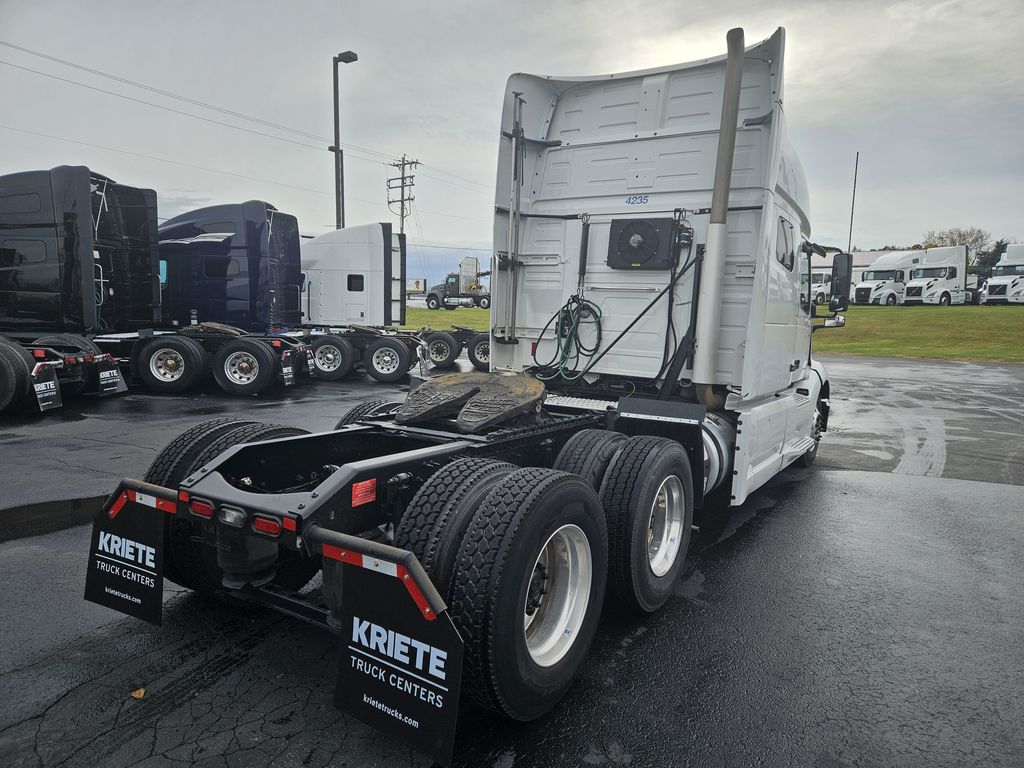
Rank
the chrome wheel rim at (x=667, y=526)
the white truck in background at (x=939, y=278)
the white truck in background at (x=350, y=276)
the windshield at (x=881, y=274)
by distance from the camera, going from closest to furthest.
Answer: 1. the chrome wheel rim at (x=667, y=526)
2. the white truck in background at (x=350, y=276)
3. the white truck in background at (x=939, y=278)
4. the windshield at (x=881, y=274)

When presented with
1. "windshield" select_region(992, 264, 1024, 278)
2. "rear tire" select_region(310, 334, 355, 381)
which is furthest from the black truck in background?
"windshield" select_region(992, 264, 1024, 278)

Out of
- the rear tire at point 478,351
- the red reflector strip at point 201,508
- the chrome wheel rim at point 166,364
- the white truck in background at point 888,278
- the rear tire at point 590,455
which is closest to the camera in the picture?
the red reflector strip at point 201,508

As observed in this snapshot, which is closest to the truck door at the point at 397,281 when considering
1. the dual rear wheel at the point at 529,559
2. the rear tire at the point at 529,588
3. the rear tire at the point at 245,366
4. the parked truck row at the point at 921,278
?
the rear tire at the point at 245,366

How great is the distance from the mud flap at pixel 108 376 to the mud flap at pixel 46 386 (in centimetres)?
91

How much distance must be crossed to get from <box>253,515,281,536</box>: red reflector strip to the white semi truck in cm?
1

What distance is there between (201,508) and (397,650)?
1091mm

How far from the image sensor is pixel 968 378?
57.2ft

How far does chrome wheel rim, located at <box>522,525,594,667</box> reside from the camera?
9.24 ft

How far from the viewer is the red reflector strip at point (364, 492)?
2.70 meters

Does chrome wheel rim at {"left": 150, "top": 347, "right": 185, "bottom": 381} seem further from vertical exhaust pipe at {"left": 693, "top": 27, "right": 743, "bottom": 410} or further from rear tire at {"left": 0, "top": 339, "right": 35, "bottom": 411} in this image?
vertical exhaust pipe at {"left": 693, "top": 27, "right": 743, "bottom": 410}

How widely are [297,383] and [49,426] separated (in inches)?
231

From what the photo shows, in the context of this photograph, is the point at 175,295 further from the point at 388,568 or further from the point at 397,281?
the point at 388,568

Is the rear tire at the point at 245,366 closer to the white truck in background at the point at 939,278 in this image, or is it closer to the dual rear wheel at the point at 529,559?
the dual rear wheel at the point at 529,559

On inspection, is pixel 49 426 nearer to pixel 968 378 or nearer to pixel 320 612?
pixel 320 612
